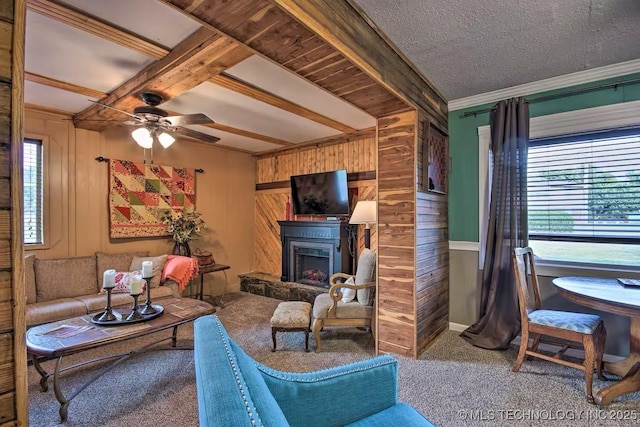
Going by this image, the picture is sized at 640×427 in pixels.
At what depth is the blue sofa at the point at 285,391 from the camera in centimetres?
70

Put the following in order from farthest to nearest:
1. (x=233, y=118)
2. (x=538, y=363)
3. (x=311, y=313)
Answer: (x=233, y=118) < (x=311, y=313) < (x=538, y=363)

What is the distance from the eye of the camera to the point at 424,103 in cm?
288

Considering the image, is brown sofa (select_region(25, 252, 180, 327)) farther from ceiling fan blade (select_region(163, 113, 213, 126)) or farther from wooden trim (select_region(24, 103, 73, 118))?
ceiling fan blade (select_region(163, 113, 213, 126))

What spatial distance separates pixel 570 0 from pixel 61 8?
118 inches

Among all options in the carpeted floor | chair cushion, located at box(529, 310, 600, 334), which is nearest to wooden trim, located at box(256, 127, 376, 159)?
the carpeted floor

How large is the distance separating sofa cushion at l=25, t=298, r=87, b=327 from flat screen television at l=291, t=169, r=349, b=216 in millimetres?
2986

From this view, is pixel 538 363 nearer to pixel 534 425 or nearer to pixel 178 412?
pixel 534 425

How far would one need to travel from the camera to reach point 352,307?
9.70 ft

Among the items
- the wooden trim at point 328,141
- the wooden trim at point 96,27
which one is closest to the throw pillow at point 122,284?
the wooden trim at point 96,27

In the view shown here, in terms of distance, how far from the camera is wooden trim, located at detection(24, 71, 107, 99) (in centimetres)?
257

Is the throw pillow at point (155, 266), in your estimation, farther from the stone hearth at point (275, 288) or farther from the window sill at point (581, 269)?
the window sill at point (581, 269)

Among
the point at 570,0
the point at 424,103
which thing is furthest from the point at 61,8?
the point at 570,0

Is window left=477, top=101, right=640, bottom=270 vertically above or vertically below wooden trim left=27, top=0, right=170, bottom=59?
below

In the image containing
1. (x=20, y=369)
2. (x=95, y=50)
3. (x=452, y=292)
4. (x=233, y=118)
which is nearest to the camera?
(x=20, y=369)
